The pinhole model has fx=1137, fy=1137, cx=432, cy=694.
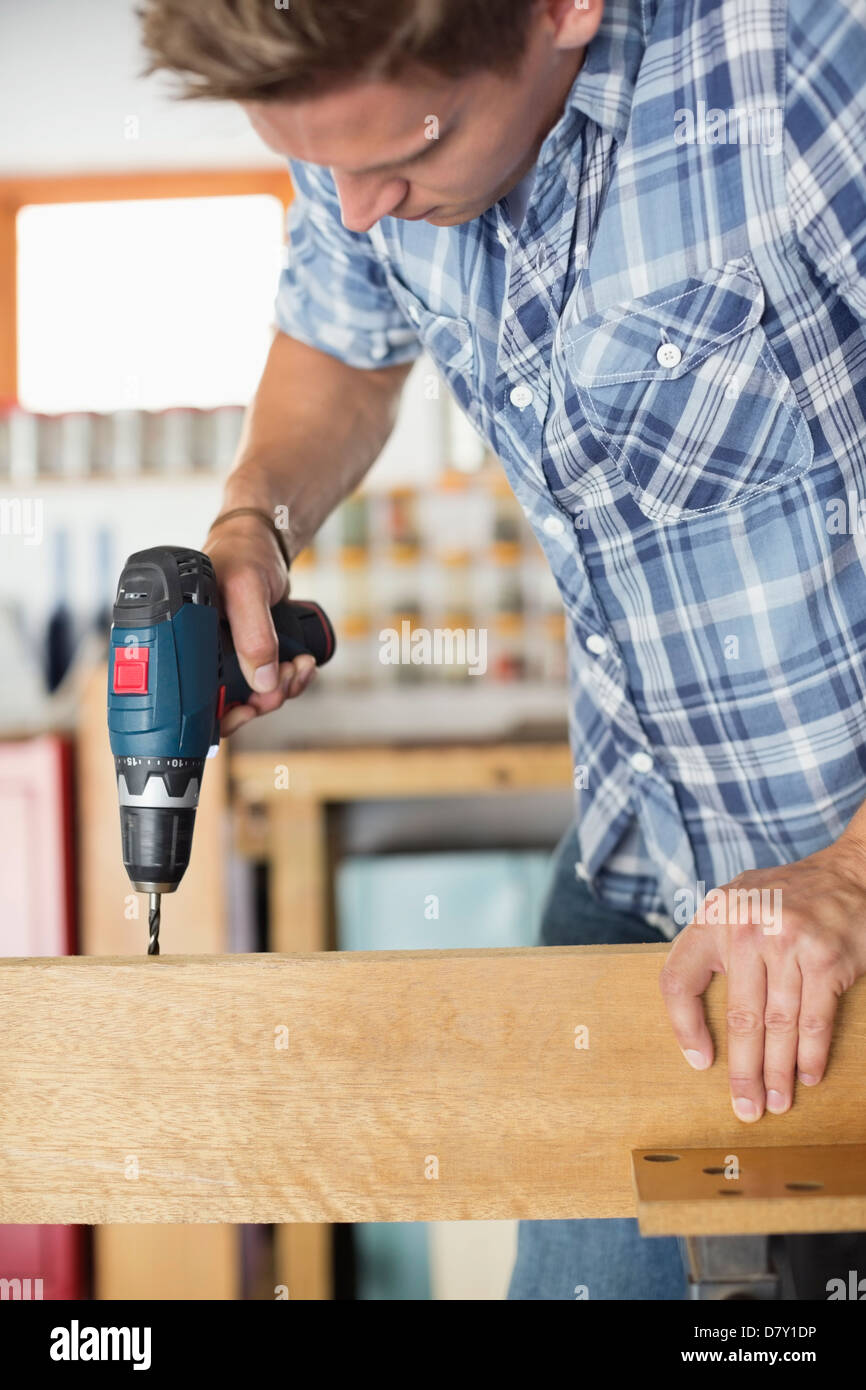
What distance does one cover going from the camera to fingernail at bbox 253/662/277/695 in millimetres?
917

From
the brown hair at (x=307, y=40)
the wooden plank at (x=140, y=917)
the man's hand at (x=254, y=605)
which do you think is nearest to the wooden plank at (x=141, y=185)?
the wooden plank at (x=140, y=917)

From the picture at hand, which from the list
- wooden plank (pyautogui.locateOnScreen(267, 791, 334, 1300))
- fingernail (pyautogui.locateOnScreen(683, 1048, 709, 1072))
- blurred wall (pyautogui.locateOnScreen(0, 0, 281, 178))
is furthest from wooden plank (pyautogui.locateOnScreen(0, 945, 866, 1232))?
blurred wall (pyautogui.locateOnScreen(0, 0, 281, 178))

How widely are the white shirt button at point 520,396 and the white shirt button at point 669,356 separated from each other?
10 cm

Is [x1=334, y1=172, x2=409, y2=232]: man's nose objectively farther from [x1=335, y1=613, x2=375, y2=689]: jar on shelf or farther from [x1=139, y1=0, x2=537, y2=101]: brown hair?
[x1=335, y1=613, x2=375, y2=689]: jar on shelf

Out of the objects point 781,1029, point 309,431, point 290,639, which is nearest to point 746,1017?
point 781,1029

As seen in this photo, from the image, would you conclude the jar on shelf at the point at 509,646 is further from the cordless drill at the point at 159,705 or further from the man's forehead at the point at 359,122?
the man's forehead at the point at 359,122

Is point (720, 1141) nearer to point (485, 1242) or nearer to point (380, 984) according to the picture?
point (380, 984)

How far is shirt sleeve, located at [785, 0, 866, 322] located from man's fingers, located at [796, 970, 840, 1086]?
0.43m

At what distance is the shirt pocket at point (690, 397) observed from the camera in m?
0.77

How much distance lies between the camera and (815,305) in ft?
2.47
